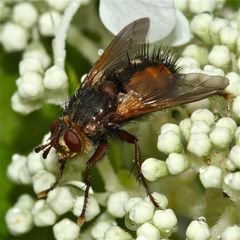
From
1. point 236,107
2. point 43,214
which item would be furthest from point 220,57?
point 43,214

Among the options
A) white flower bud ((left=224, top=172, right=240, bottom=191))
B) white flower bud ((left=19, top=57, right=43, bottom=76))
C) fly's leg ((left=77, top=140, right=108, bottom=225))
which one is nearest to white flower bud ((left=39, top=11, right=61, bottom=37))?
white flower bud ((left=19, top=57, right=43, bottom=76))

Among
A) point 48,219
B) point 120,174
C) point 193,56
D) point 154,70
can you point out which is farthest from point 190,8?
point 48,219

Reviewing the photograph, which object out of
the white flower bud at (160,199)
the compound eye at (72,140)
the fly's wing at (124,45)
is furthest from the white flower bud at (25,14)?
the white flower bud at (160,199)

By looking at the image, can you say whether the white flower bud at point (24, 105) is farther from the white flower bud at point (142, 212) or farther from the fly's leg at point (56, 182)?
the white flower bud at point (142, 212)

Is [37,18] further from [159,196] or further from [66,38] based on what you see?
[159,196]

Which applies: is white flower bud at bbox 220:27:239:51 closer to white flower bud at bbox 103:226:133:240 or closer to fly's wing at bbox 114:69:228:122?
fly's wing at bbox 114:69:228:122

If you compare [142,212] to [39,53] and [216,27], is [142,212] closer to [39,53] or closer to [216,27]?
[216,27]
